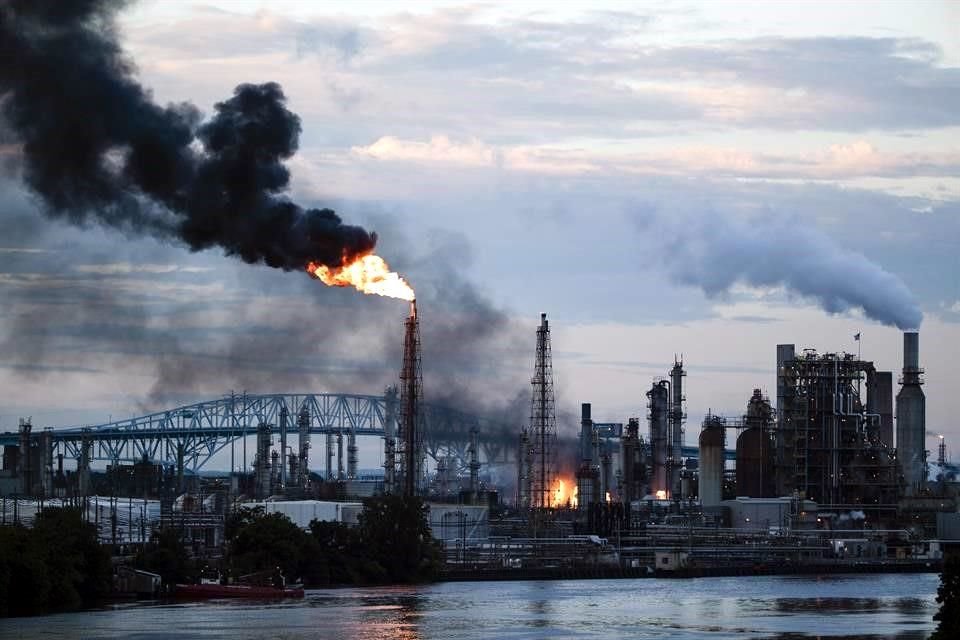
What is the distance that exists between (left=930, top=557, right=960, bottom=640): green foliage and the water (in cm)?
1549

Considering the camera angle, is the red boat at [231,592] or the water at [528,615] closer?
the water at [528,615]

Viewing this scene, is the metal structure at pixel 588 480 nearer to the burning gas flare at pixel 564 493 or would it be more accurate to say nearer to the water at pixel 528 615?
the burning gas flare at pixel 564 493

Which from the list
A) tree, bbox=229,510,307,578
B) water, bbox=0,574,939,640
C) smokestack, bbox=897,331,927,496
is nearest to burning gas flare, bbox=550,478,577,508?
smokestack, bbox=897,331,927,496

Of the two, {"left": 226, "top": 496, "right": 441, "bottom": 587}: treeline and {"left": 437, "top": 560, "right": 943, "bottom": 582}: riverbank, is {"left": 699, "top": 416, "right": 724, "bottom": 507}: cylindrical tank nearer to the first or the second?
{"left": 437, "top": 560, "right": 943, "bottom": 582}: riverbank

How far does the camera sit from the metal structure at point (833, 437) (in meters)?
138

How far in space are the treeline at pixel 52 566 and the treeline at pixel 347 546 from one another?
36.6ft

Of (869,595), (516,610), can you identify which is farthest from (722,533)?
(516,610)

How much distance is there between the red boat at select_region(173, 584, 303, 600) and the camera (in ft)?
307

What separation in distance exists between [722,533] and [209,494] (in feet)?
141

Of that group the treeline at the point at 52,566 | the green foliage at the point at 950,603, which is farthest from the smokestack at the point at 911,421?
the green foliage at the point at 950,603

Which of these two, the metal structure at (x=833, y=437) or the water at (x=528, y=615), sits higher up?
the metal structure at (x=833, y=437)

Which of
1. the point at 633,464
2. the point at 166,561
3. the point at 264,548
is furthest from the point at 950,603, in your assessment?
the point at 633,464

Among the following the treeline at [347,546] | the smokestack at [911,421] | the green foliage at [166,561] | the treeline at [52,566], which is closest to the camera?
the treeline at [52,566]

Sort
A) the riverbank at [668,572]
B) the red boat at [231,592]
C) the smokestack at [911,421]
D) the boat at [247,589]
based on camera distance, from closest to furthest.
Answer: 1. the red boat at [231,592]
2. the boat at [247,589]
3. the riverbank at [668,572]
4. the smokestack at [911,421]
